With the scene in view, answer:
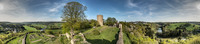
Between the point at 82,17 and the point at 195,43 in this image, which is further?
the point at 82,17

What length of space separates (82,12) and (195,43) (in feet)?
60.0

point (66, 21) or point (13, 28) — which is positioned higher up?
point (66, 21)

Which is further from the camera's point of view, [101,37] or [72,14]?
[72,14]

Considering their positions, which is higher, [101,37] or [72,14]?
[72,14]

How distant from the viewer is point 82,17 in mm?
16578

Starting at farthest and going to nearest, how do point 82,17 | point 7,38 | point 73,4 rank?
point 7,38, point 82,17, point 73,4

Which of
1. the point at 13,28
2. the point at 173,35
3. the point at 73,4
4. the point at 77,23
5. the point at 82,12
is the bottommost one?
the point at 173,35

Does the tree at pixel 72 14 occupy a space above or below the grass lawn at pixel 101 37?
above

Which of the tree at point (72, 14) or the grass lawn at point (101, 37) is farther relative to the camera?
the tree at point (72, 14)

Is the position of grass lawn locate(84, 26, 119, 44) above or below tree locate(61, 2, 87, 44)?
below

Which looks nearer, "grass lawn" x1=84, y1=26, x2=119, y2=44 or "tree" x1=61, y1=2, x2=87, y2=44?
"grass lawn" x1=84, y1=26, x2=119, y2=44

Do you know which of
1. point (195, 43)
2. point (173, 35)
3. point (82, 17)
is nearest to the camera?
point (195, 43)

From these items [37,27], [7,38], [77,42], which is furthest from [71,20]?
[37,27]

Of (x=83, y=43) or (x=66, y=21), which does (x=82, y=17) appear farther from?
(x=83, y=43)
